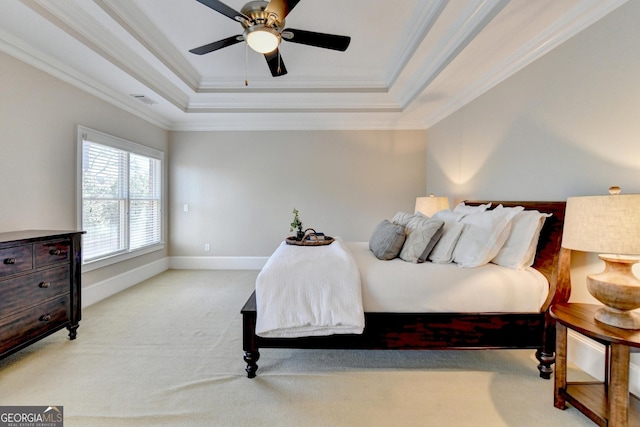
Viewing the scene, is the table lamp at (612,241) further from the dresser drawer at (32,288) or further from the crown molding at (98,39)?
the crown molding at (98,39)

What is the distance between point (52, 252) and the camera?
2.22 m

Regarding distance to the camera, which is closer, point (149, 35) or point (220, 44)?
point (220, 44)

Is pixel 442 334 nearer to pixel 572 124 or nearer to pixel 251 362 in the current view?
pixel 251 362

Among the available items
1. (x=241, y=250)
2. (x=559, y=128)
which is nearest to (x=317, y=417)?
(x=559, y=128)

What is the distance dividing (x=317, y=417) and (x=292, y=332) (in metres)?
0.50

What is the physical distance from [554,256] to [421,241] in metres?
0.91

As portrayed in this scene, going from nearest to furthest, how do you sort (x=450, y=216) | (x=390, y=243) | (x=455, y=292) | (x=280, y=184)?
(x=455, y=292), (x=390, y=243), (x=450, y=216), (x=280, y=184)

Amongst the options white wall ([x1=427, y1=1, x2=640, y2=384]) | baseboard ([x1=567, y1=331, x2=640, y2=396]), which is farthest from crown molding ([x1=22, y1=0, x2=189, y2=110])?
baseboard ([x1=567, y1=331, x2=640, y2=396])

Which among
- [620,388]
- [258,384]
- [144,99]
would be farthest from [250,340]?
[144,99]

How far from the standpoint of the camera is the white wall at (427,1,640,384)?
5.66 feet

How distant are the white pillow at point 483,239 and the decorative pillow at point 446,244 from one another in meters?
0.04

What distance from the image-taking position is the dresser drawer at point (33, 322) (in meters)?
1.89

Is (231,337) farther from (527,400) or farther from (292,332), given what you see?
(527,400)

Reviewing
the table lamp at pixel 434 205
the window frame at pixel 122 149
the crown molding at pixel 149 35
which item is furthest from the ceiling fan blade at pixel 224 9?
Answer: the table lamp at pixel 434 205
